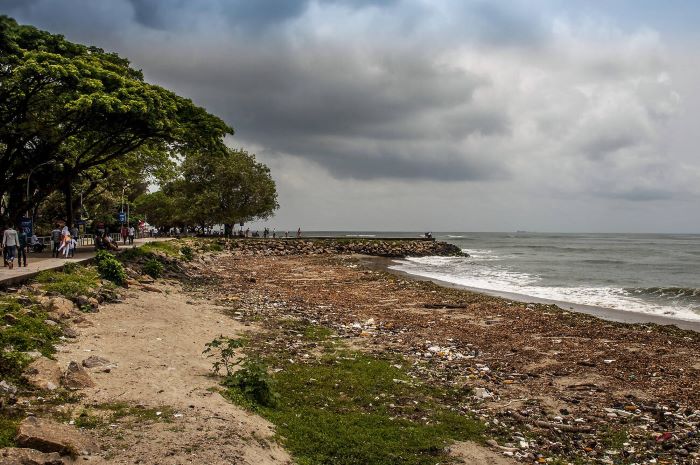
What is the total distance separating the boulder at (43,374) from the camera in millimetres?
7070

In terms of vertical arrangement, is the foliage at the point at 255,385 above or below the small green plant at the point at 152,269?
below

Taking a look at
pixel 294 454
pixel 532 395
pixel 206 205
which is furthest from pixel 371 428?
pixel 206 205

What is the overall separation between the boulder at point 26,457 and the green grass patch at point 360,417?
278cm

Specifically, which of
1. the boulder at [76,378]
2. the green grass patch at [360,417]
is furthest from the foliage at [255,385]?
the boulder at [76,378]

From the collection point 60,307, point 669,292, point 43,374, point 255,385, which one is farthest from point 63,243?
point 669,292

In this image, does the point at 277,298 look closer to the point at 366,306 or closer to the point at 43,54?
the point at 366,306

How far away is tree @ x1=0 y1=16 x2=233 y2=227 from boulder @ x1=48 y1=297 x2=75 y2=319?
39.3 feet

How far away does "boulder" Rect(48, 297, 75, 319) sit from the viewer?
10743 mm

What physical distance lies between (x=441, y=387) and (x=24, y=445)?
6.91m

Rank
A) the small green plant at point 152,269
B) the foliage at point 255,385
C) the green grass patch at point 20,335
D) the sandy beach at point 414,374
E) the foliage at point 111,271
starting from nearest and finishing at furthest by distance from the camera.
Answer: the sandy beach at point 414,374 < the green grass patch at point 20,335 < the foliage at point 255,385 < the foliage at point 111,271 < the small green plant at point 152,269

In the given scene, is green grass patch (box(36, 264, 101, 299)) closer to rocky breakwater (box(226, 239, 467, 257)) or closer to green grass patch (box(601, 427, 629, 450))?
green grass patch (box(601, 427, 629, 450))

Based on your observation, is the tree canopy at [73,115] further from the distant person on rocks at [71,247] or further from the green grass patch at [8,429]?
the green grass patch at [8,429]

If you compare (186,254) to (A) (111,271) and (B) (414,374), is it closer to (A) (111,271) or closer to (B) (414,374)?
(A) (111,271)

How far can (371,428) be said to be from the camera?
289 inches
